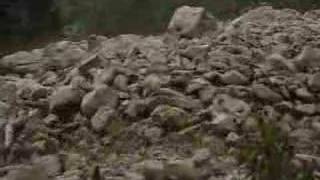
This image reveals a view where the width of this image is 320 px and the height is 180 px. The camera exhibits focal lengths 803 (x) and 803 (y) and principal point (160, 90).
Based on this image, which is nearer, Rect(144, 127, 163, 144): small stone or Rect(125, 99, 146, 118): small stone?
Rect(144, 127, 163, 144): small stone

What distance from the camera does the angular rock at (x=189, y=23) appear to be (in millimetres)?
5121

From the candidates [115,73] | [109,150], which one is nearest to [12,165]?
[109,150]

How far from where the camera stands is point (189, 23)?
17.0 ft

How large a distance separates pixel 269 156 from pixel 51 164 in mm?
1131

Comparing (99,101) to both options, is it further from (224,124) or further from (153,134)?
(224,124)

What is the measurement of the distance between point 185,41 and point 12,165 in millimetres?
1427

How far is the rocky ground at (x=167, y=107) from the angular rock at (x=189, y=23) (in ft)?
0.11

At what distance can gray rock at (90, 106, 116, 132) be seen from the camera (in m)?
4.26

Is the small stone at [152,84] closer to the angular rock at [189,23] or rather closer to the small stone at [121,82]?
the small stone at [121,82]

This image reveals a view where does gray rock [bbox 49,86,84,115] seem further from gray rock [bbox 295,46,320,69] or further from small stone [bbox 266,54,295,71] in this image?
gray rock [bbox 295,46,320,69]

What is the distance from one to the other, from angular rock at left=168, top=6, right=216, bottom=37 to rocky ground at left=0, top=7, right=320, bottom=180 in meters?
0.03

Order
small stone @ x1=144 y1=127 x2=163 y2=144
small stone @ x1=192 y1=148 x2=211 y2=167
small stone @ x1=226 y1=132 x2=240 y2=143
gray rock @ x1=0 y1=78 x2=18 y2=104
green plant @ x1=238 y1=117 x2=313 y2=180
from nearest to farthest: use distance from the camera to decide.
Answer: green plant @ x1=238 y1=117 x2=313 y2=180, small stone @ x1=192 y1=148 x2=211 y2=167, small stone @ x1=226 y1=132 x2=240 y2=143, small stone @ x1=144 y1=127 x2=163 y2=144, gray rock @ x1=0 y1=78 x2=18 y2=104

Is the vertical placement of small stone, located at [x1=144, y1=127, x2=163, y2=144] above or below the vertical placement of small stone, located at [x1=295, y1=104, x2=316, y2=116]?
below

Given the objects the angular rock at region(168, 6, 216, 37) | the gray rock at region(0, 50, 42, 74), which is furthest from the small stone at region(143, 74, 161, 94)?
the gray rock at region(0, 50, 42, 74)
